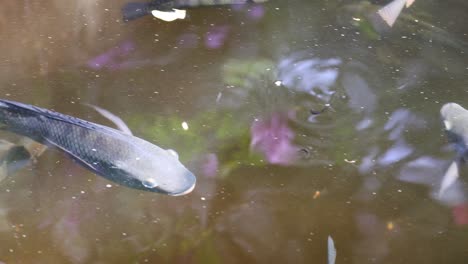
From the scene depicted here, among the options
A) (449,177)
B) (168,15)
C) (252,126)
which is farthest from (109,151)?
(449,177)

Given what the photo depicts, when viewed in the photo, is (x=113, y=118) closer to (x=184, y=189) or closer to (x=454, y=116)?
(x=184, y=189)

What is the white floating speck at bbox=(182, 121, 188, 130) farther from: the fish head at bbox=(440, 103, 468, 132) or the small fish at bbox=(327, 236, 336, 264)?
the fish head at bbox=(440, 103, 468, 132)

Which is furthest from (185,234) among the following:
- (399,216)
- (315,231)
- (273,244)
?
(399,216)

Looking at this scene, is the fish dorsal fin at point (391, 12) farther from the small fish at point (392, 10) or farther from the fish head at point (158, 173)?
the fish head at point (158, 173)

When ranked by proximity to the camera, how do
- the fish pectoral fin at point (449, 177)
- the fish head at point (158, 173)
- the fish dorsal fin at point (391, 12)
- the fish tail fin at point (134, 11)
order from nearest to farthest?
the fish head at point (158, 173)
the fish pectoral fin at point (449, 177)
the fish tail fin at point (134, 11)
the fish dorsal fin at point (391, 12)

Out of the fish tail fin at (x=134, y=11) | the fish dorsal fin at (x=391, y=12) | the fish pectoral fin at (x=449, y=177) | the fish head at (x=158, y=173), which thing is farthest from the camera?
the fish dorsal fin at (x=391, y=12)

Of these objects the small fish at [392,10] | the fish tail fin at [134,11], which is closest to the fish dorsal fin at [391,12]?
the small fish at [392,10]
